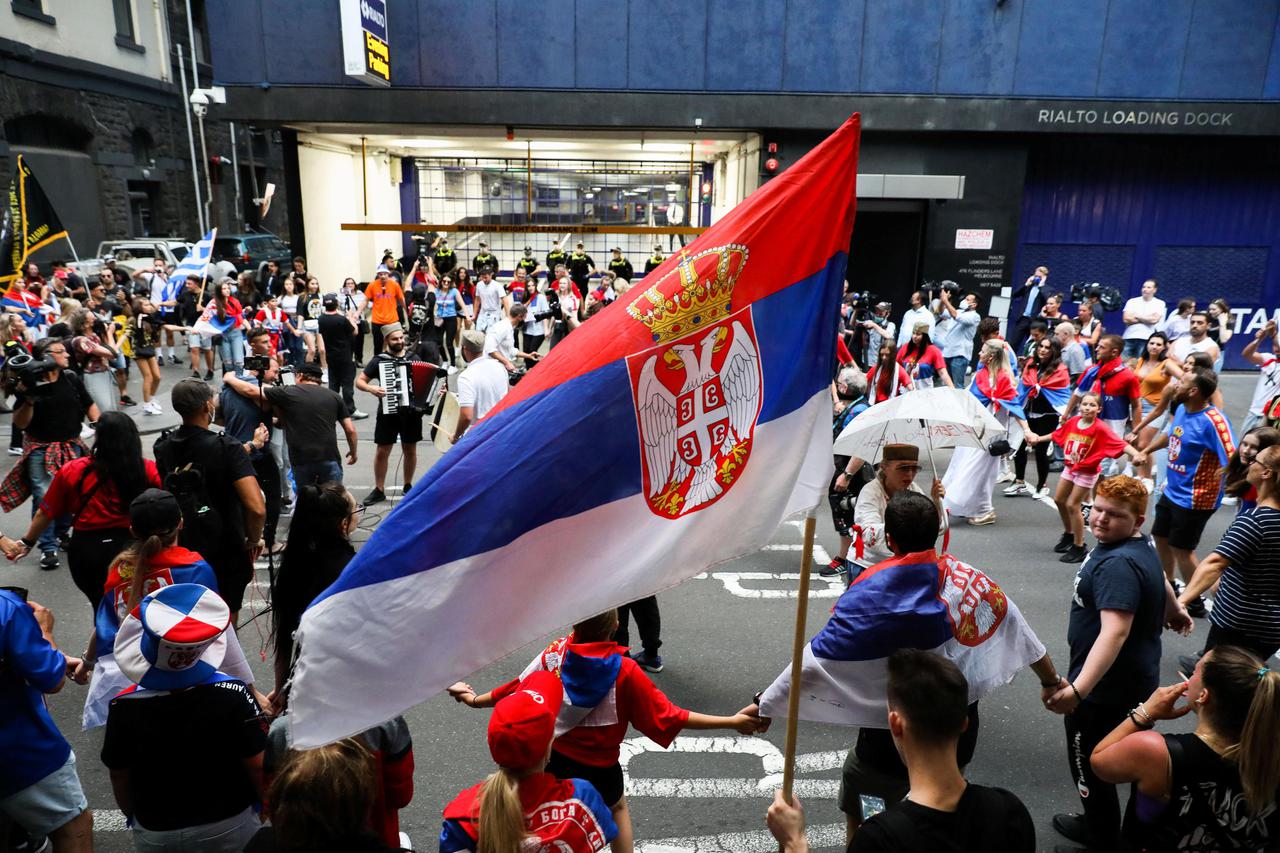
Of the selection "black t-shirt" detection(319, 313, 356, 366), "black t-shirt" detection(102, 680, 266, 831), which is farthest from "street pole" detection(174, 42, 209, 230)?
"black t-shirt" detection(102, 680, 266, 831)

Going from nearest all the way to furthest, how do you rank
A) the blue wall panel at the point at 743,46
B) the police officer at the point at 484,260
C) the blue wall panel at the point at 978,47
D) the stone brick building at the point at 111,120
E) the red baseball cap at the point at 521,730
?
the red baseball cap at the point at 521,730 < the blue wall panel at the point at 978,47 < the blue wall panel at the point at 743,46 < the police officer at the point at 484,260 < the stone brick building at the point at 111,120

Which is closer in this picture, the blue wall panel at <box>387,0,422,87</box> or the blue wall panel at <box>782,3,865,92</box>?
the blue wall panel at <box>782,3,865,92</box>

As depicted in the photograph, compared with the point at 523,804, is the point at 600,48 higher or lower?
higher

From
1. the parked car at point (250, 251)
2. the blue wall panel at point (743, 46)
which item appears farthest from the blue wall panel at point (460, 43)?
the parked car at point (250, 251)

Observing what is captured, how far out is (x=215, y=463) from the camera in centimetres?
537

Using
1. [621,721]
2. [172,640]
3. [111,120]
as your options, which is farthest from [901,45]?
[111,120]

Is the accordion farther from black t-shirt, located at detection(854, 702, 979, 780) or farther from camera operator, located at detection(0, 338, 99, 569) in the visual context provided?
black t-shirt, located at detection(854, 702, 979, 780)

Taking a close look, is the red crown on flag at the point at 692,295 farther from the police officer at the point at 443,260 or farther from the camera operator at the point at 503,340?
the police officer at the point at 443,260

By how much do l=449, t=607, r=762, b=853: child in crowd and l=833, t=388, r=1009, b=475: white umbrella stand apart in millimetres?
2613

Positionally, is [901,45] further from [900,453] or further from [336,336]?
[900,453]

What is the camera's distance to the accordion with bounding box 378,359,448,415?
28.6ft

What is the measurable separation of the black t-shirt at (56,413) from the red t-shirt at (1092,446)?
8.33 metres

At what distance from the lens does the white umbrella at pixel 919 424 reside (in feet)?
17.4

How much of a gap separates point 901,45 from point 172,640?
59.6ft
